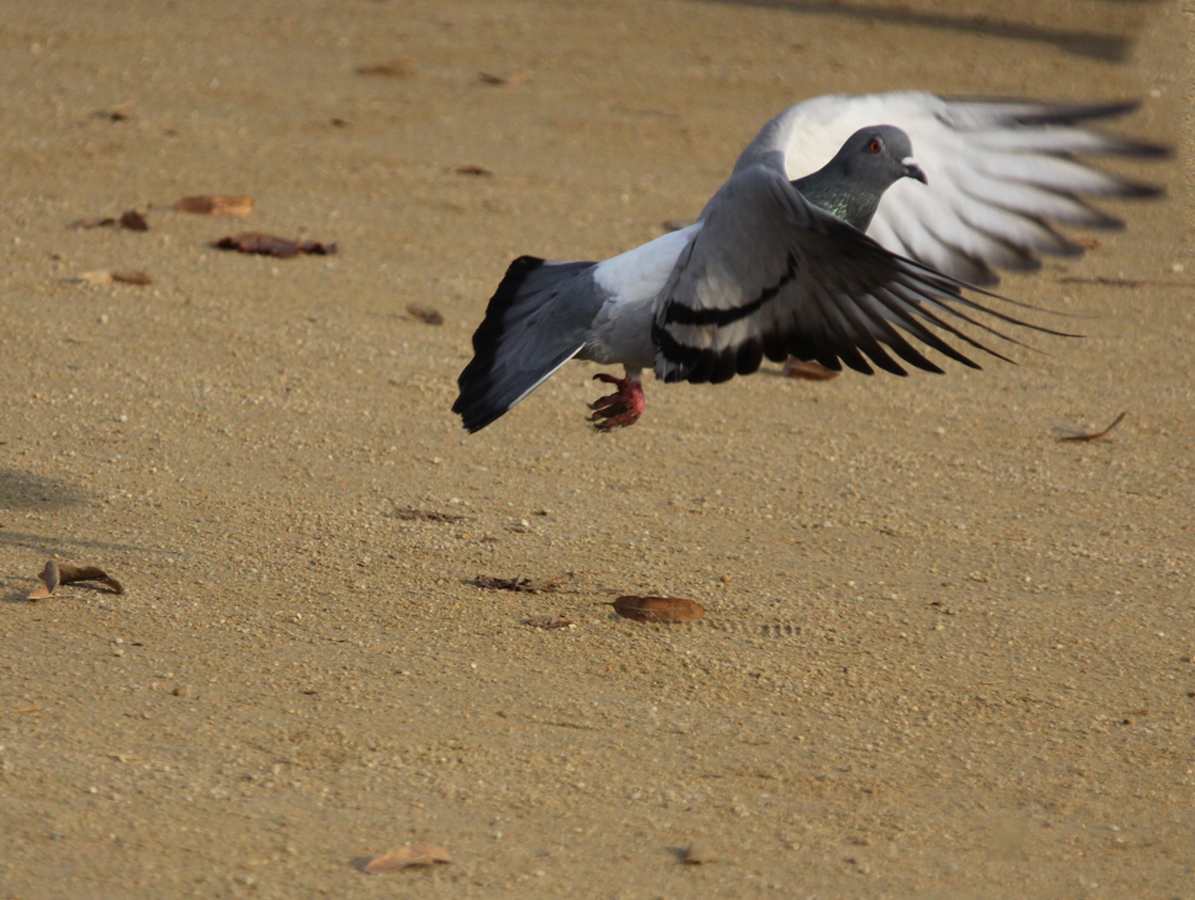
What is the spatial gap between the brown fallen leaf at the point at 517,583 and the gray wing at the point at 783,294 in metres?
0.68

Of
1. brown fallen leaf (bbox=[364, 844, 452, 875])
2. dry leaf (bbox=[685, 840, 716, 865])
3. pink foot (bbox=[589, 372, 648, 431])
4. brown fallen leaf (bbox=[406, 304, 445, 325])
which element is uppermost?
pink foot (bbox=[589, 372, 648, 431])

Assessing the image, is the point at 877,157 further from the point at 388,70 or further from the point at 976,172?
the point at 388,70

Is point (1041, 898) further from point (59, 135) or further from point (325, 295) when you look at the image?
point (59, 135)

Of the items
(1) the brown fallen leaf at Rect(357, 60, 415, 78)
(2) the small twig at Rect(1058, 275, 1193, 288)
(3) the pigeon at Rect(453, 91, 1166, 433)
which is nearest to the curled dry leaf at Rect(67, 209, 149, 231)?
(3) the pigeon at Rect(453, 91, 1166, 433)

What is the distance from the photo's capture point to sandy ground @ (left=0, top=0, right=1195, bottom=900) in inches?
110

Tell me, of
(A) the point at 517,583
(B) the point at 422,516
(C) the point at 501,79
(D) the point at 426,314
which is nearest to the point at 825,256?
(A) the point at 517,583

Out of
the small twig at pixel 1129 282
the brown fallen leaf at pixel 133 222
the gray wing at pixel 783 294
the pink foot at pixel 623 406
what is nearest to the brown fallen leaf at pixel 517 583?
the pink foot at pixel 623 406

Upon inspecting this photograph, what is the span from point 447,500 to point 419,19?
27.2 ft

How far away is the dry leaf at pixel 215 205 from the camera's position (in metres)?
7.07

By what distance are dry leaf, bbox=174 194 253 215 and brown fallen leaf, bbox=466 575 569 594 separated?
149 inches

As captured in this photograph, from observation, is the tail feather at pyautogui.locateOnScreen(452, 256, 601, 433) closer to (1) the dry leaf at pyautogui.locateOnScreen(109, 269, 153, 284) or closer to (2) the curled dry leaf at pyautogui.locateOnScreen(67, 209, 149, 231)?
(1) the dry leaf at pyautogui.locateOnScreen(109, 269, 153, 284)

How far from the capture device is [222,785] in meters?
2.86

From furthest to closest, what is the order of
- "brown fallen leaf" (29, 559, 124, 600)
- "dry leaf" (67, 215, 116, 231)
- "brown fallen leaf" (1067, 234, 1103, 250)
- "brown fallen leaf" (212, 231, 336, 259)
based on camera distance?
1. "brown fallen leaf" (1067, 234, 1103, 250)
2. "dry leaf" (67, 215, 116, 231)
3. "brown fallen leaf" (212, 231, 336, 259)
4. "brown fallen leaf" (29, 559, 124, 600)

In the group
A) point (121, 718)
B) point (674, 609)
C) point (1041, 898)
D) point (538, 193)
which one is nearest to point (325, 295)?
point (538, 193)
